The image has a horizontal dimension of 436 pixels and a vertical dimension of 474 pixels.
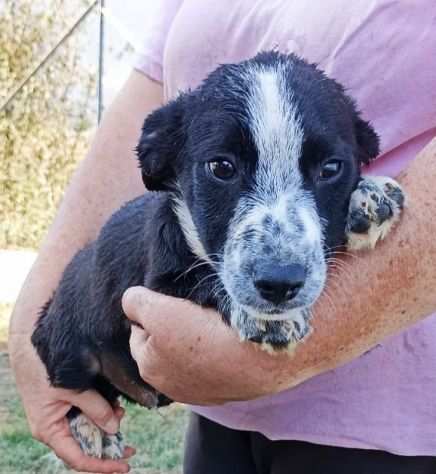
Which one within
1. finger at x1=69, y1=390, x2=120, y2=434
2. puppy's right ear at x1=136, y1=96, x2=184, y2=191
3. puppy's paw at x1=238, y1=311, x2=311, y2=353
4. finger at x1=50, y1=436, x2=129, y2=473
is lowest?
finger at x1=50, y1=436, x2=129, y2=473

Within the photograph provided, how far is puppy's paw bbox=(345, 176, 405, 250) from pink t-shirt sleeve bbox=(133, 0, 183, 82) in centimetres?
76

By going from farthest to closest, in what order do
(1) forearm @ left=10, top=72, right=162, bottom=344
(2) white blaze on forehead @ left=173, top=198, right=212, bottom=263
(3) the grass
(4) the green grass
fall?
(4) the green grass < (3) the grass < (1) forearm @ left=10, top=72, right=162, bottom=344 < (2) white blaze on forehead @ left=173, top=198, right=212, bottom=263

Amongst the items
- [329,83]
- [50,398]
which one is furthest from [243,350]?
[50,398]

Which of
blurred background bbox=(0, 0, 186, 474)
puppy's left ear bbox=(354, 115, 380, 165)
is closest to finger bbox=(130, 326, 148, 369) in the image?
puppy's left ear bbox=(354, 115, 380, 165)

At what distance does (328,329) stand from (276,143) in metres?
→ 0.35

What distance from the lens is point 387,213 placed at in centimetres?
168

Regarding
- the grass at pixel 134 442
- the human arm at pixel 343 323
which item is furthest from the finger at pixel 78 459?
the grass at pixel 134 442

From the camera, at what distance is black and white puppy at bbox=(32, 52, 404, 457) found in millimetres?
1643

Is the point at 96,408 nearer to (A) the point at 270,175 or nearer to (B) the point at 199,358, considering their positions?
(B) the point at 199,358

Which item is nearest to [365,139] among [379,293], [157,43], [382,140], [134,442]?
[382,140]

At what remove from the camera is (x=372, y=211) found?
171 centimetres

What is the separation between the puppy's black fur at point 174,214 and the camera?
1.78m

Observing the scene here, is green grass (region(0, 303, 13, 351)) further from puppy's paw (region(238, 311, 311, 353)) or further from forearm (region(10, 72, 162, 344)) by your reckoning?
puppy's paw (region(238, 311, 311, 353))

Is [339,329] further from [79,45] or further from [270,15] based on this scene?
[79,45]
